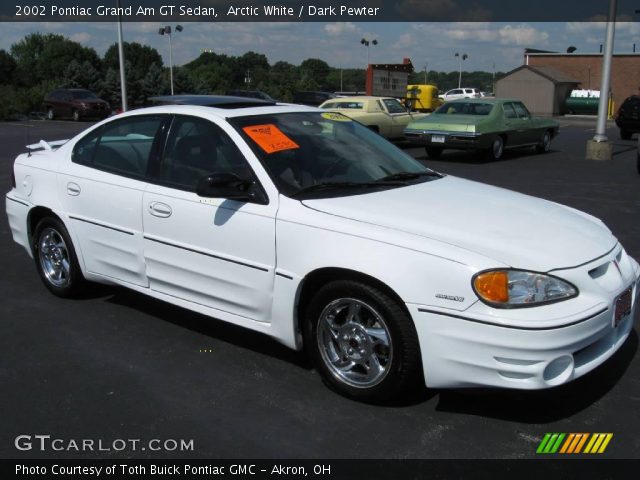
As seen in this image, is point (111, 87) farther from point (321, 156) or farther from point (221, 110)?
point (321, 156)

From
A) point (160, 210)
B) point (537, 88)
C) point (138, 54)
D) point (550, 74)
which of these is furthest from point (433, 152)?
point (138, 54)

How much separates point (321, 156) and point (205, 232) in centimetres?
87

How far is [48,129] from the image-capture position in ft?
88.7

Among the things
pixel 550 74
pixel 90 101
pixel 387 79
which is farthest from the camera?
pixel 550 74

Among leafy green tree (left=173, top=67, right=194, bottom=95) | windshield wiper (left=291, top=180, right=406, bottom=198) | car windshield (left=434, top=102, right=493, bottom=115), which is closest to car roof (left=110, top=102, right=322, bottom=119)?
windshield wiper (left=291, top=180, right=406, bottom=198)

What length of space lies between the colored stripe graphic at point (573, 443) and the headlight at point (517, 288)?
67 centimetres

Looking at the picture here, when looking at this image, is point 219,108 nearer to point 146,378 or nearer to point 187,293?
point 187,293

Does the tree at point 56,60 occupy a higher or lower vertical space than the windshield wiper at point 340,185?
higher

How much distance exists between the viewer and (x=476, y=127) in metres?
15.0

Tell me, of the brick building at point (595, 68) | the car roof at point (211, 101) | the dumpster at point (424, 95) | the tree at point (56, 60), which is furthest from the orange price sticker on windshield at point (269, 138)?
the tree at point (56, 60)

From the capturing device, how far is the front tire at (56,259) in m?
5.12

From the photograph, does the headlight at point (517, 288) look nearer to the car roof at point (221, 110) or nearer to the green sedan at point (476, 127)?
the car roof at point (221, 110)

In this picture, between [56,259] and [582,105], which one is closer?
[56,259]
